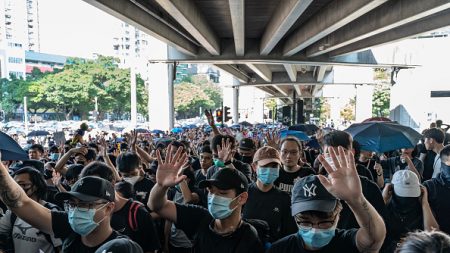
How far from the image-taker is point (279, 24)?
13.6 metres

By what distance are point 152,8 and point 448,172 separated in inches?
445

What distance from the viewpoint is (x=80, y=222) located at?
3031mm

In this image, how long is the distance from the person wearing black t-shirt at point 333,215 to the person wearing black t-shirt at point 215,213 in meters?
0.38

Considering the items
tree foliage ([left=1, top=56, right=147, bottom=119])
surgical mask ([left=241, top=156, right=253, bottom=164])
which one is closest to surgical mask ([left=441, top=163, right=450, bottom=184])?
surgical mask ([left=241, top=156, right=253, bottom=164])

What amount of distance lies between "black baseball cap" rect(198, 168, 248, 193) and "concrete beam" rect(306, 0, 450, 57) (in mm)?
9555

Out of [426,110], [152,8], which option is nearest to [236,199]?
[152,8]

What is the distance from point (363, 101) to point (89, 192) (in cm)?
4397

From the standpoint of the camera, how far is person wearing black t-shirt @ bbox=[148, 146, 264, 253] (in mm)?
3107

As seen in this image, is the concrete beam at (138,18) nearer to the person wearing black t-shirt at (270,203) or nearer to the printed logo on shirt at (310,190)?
the person wearing black t-shirt at (270,203)

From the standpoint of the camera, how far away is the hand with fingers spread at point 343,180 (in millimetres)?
2629

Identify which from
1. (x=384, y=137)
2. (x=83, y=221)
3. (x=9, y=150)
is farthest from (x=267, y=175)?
(x=384, y=137)

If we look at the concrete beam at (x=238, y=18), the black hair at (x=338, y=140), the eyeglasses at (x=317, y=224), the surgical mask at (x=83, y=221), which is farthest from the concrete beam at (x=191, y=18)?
the eyeglasses at (x=317, y=224)

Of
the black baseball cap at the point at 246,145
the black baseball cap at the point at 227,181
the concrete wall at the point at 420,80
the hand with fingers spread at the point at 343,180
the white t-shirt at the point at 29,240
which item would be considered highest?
the concrete wall at the point at 420,80

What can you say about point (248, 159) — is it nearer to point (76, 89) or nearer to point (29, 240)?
point (29, 240)
